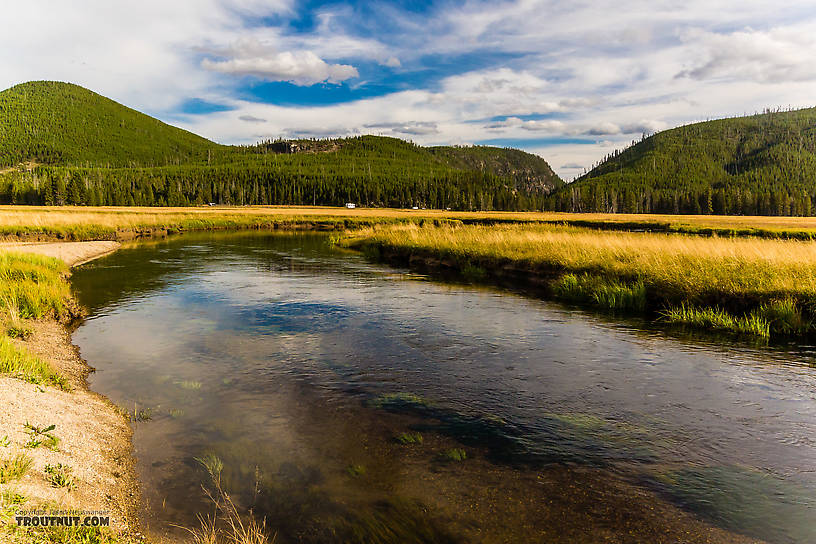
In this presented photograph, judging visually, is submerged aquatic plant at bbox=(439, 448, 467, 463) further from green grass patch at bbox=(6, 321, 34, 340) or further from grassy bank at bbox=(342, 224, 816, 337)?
grassy bank at bbox=(342, 224, 816, 337)

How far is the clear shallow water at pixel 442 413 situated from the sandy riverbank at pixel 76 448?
37cm

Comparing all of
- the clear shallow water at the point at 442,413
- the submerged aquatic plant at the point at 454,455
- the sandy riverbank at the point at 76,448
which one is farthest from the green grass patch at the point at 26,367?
the submerged aquatic plant at the point at 454,455

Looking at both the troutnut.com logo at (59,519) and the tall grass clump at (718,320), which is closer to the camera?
the troutnut.com logo at (59,519)

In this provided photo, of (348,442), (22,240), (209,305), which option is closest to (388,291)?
(209,305)

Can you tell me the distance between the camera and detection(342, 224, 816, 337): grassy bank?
50.9 ft

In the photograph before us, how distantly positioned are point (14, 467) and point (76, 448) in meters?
1.53

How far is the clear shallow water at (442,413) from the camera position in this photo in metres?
6.79

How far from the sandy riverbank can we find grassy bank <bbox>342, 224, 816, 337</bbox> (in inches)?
670

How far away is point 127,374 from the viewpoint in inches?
466

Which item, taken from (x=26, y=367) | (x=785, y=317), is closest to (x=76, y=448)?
(x=26, y=367)

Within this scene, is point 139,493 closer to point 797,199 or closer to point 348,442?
point 348,442

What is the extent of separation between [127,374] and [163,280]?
15865mm

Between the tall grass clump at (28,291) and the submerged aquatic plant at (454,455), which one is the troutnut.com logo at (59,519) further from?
the tall grass clump at (28,291)

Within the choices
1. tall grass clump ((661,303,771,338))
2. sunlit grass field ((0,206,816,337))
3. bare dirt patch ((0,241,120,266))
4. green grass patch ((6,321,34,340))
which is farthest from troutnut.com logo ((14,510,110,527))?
bare dirt patch ((0,241,120,266))
